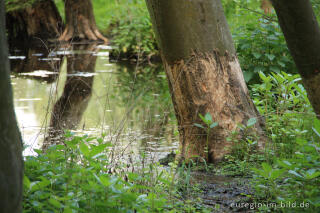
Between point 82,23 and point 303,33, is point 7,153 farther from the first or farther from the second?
point 82,23

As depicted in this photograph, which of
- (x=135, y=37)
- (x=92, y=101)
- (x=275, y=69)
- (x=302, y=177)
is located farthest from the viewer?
(x=135, y=37)

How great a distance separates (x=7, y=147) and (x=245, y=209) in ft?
5.33

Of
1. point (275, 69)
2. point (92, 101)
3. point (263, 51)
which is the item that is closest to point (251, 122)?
point (275, 69)

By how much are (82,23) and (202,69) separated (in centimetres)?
1277

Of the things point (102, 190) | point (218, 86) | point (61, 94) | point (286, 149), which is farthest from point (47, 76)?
point (102, 190)

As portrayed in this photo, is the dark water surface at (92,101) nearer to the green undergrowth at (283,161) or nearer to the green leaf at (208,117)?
the green leaf at (208,117)

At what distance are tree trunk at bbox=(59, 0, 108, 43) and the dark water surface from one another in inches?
92.1

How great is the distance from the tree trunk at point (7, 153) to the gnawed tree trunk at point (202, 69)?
2.25 metres

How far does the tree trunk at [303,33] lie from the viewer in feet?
7.37

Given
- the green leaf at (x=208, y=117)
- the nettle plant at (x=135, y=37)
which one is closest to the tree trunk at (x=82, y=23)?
the nettle plant at (x=135, y=37)

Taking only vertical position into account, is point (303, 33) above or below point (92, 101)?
above

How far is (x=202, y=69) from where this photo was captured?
12.9 ft

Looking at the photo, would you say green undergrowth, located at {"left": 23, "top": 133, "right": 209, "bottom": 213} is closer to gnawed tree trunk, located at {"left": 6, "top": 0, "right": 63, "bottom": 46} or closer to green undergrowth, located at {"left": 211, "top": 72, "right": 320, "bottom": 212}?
green undergrowth, located at {"left": 211, "top": 72, "right": 320, "bottom": 212}

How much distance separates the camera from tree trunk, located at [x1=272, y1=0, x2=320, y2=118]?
7.37ft
